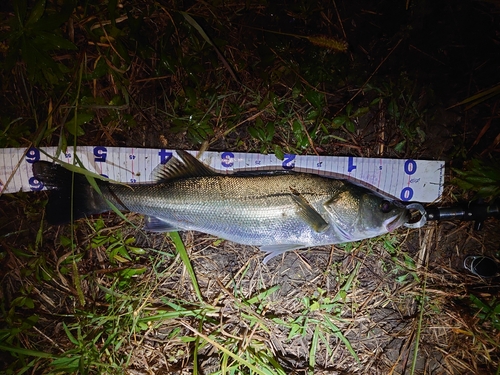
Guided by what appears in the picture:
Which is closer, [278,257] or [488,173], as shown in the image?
[488,173]

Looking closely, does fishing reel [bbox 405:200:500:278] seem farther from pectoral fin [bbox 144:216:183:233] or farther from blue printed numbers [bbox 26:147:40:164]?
blue printed numbers [bbox 26:147:40:164]

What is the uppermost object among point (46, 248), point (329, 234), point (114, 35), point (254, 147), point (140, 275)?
point (114, 35)

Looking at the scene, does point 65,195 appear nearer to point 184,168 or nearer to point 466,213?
point 184,168

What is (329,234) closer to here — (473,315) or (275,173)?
(275,173)

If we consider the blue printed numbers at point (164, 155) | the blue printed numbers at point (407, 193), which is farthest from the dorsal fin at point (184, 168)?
the blue printed numbers at point (407, 193)

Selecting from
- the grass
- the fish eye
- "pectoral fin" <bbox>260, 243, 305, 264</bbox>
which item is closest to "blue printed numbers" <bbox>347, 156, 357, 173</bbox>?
the grass

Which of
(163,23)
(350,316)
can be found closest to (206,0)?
(163,23)
